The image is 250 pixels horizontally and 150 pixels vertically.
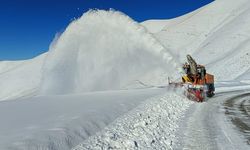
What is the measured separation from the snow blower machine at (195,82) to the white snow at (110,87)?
3.95 ft

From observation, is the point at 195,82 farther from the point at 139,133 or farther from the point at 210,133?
the point at 139,133

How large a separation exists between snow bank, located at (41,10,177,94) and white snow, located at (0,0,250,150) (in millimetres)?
93

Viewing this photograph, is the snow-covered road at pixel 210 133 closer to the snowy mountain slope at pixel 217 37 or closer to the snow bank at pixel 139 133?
the snow bank at pixel 139 133

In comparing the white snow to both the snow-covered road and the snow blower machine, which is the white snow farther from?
the snow blower machine

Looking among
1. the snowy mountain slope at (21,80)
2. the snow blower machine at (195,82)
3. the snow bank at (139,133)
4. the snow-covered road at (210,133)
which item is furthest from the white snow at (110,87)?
the snowy mountain slope at (21,80)

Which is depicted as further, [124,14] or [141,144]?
[124,14]

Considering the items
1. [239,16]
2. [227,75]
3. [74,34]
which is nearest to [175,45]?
[239,16]

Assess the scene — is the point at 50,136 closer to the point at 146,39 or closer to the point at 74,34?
the point at 146,39

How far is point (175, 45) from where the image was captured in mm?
107312

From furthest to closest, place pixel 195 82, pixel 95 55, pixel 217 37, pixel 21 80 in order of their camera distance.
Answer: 1. pixel 21 80
2. pixel 217 37
3. pixel 95 55
4. pixel 195 82

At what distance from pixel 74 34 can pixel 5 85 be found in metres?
95.9

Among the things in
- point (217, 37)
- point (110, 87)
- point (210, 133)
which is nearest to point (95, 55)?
point (110, 87)

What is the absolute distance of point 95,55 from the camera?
36344 mm

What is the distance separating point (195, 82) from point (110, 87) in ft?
44.9
